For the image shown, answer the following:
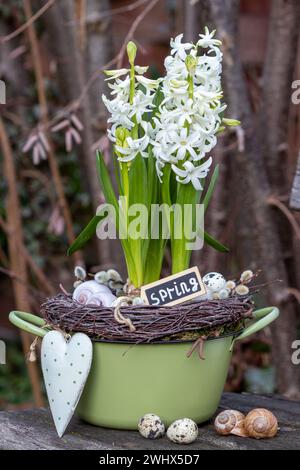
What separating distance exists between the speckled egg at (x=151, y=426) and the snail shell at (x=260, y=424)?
0.13 m

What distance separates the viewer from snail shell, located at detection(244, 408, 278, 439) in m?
1.11

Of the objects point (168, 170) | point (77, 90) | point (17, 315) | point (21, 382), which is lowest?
point (21, 382)

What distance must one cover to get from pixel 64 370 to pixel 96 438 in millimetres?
108

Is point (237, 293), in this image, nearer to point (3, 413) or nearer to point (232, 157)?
point (3, 413)

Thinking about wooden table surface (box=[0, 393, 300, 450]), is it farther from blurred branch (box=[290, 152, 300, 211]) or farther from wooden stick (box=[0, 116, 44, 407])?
wooden stick (box=[0, 116, 44, 407])

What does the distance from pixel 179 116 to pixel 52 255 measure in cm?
183

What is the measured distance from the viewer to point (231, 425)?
1129 mm

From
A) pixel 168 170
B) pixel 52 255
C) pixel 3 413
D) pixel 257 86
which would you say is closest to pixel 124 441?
pixel 3 413

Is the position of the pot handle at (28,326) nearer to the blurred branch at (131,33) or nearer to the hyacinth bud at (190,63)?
the hyacinth bud at (190,63)

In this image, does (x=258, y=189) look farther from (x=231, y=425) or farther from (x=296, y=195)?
(x=231, y=425)

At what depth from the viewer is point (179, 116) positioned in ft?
3.57

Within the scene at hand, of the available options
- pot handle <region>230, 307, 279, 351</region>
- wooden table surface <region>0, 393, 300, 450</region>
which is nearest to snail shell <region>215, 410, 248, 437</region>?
wooden table surface <region>0, 393, 300, 450</region>

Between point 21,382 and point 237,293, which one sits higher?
point 237,293

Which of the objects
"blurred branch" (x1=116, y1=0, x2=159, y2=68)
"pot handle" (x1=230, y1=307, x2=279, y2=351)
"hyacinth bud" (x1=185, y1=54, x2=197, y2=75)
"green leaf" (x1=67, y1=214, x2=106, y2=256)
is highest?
"blurred branch" (x1=116, y1=0, x2=159, y2=68)
